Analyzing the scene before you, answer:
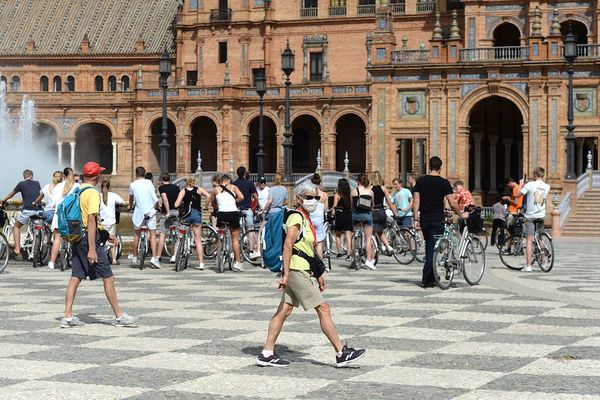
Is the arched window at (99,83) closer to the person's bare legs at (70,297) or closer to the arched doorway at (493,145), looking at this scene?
the arched doorway at (493,145)

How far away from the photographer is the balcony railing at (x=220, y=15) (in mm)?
70794

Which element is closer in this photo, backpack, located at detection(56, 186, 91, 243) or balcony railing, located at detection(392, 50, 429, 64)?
backpack, located at detection(56, 186, 91, 243)

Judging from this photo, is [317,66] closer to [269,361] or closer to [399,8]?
[399,8]

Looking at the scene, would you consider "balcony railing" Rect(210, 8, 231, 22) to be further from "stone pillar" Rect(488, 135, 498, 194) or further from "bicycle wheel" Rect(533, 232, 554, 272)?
"bicycle wheel" Rect(533, 232, 554, 272)

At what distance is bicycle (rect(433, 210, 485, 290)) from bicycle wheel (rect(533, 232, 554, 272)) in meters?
2.95

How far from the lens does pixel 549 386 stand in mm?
9656

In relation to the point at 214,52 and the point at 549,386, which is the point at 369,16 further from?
the point at 549,386

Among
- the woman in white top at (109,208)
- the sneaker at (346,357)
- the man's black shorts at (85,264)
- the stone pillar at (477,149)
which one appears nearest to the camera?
the sneaker at (346,357)

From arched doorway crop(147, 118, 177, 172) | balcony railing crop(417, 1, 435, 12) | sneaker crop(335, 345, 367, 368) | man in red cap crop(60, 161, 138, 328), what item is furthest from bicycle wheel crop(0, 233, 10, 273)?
balcony railing crop(417, 1, 435, 12)

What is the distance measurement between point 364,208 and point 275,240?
1187cm

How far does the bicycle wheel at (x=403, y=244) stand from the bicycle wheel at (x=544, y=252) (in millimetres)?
3653

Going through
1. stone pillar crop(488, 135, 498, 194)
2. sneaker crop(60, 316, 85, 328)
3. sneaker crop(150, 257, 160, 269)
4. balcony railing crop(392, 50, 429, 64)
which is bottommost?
sneaker crop(60, 316, 85, 328)

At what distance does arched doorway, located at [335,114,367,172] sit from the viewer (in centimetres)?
6762

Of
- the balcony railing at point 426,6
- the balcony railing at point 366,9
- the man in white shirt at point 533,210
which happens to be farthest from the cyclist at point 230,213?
the balcony railing at point 366,9
